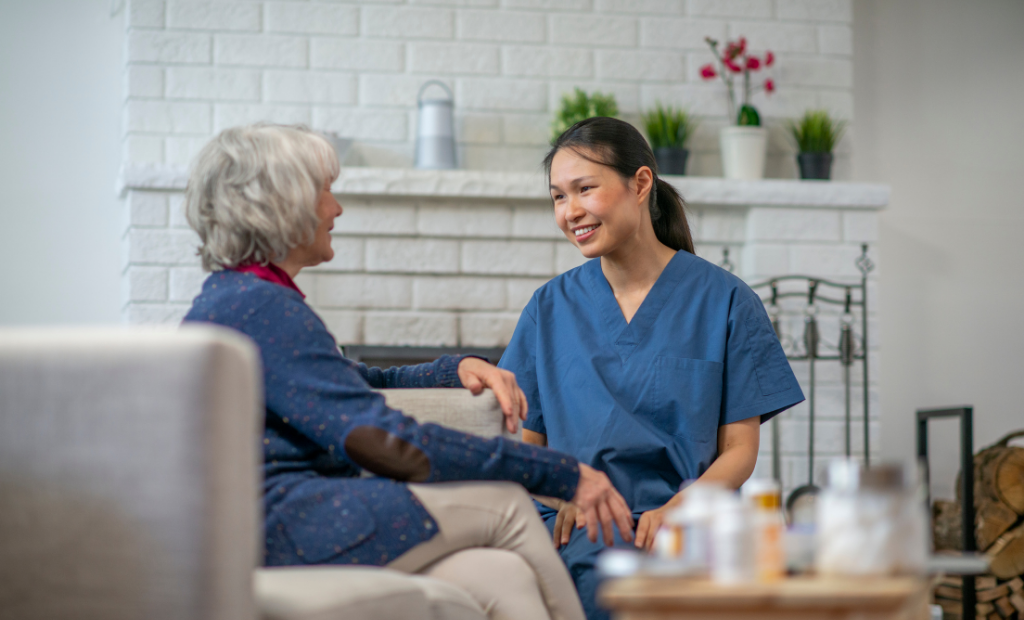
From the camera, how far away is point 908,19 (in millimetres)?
3258

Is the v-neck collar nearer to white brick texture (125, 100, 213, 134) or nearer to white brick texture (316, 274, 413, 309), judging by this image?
white brick texture (316, 274, 413, 309)

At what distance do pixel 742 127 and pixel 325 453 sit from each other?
208cm

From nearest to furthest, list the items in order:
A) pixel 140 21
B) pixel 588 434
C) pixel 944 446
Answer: pixel 588 434 → pixel 140 21 → pixel 944 446

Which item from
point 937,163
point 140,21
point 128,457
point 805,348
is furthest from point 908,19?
point 128,457

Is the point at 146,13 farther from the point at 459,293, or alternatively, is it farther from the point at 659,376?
the point at 659,376

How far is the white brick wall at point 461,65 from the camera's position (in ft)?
9.29

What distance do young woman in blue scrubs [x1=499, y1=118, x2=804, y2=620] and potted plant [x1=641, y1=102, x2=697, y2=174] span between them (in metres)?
1.07

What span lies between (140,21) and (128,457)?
2.39 m

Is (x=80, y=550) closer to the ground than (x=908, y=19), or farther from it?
closer to the ground

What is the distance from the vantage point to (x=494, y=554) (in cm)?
116

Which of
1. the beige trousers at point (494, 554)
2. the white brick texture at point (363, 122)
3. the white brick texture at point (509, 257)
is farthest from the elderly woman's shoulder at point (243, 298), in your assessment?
the white brick texture at point (363, 122)

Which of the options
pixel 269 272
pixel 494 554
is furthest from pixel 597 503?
pixel 269 272

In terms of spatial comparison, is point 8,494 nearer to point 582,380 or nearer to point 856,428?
point 582,380

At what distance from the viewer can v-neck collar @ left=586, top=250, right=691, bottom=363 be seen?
1.67 metres
